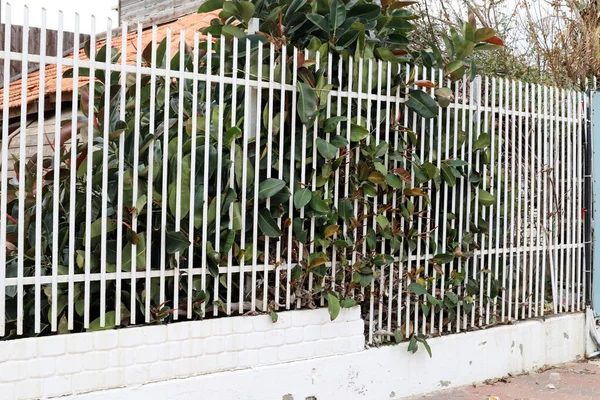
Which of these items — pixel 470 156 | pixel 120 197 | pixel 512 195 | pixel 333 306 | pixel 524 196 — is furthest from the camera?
pixel 524 196

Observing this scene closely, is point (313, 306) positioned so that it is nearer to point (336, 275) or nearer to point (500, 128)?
point (336, 275)

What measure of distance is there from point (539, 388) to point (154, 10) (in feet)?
26.3

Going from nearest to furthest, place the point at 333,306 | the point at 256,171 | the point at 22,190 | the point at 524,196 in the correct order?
the point at 22,190 → the point at 256,171 → the point at 333,306 → the point at 524,196

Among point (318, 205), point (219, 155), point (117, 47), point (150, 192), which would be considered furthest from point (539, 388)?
point (117, 47)

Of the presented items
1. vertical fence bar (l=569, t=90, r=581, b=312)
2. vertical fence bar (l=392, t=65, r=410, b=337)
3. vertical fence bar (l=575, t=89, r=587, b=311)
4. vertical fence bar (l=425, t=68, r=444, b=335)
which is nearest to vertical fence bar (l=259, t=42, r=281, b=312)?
vertical fence bar (l=392, t=65, r=410, b=337)

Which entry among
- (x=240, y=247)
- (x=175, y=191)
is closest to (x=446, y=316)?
(x=240, y=247)

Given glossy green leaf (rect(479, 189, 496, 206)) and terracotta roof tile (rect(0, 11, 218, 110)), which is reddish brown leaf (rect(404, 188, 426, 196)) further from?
terracotta roof tile (rect(0, 11, 218, 110))

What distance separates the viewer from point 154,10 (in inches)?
444

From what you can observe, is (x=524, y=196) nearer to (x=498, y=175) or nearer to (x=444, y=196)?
(x=498, y=175)

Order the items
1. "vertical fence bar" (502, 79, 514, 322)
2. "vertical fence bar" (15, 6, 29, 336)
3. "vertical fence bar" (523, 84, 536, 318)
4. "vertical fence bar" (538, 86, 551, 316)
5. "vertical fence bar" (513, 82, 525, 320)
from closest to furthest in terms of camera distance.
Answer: "vertical fence bar" (15, 6, 29, 336), "vertical fence bar" (502, 79, 514, 322), "vertical fence bar" (513, 82, 525, 320), "vertical fence bar" (523, 84, 536, 318), "vertical fence bar" (538, 86, 551, 316)

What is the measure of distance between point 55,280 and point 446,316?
333 cm

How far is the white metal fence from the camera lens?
4.14m

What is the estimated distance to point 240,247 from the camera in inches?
187

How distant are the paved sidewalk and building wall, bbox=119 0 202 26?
21.2 feet
